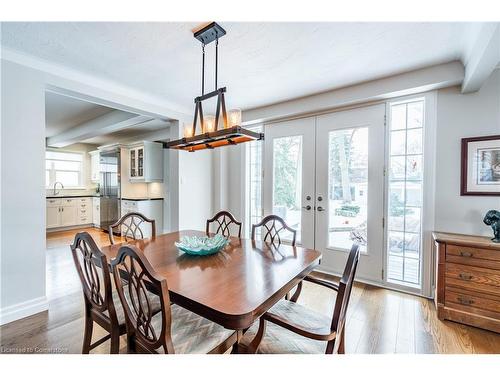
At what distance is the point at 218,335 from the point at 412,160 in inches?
104

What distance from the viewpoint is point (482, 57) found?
66.8 inches

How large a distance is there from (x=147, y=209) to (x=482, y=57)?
5230 millimetres

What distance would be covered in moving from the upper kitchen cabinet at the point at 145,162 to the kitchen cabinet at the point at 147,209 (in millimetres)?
485

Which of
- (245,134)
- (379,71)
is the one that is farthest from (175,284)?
(379,71)

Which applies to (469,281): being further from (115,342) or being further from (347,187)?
(115,342)

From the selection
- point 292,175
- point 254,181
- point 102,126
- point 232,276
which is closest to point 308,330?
point 232,276

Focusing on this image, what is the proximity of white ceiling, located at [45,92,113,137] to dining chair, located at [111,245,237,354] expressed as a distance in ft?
10.8

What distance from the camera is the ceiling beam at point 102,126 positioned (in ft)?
12.2

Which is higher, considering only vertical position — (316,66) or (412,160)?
(316,66)

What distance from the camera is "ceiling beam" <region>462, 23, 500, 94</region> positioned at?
58.4 inches

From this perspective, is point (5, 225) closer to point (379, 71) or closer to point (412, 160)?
point (379, 71)

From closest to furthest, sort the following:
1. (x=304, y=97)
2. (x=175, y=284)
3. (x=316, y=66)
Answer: (x=175, y=284), (x=316, y=66), (x=304, y=97)

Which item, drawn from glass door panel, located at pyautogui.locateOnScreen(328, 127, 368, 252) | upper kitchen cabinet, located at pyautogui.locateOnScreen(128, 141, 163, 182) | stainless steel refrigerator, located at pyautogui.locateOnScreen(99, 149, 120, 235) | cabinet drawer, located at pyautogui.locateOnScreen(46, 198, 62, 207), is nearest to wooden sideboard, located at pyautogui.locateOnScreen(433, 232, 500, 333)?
glass door panel, located at pyautogui.locateOnScreen(328, 127, 368, 252)
